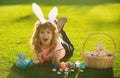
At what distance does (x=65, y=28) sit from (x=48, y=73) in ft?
11.0

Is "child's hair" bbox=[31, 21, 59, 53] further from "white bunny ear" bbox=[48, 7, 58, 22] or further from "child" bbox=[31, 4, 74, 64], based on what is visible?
"white bunny ear" bbox=[48, 7, 58, 22]

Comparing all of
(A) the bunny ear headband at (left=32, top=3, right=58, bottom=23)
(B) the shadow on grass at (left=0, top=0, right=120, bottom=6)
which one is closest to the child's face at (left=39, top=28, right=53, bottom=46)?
(A) the bunny ear headband at (left=32, top=3, right=58, bottom=23)

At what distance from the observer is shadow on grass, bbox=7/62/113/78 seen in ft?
14.3

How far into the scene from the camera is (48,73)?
4.45m

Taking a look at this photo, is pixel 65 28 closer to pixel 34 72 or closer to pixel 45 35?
pixel 45 35

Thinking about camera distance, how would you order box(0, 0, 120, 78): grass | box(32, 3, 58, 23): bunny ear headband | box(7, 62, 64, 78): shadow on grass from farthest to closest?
box(32, 3, 58, 23): bunny ear headband
box(0, 0, 120, 78): grass
box(7, 62, 64, 78): shadow on grass

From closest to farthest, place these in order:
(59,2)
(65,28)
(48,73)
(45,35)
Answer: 1. (48,73)
2. (45,35)
3. (65,28)
4. (59,2)

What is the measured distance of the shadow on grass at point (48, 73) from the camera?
172 inches

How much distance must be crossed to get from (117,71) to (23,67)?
1209 mm

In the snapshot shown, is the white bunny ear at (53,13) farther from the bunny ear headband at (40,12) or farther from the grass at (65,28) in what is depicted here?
the grass at (65,28)

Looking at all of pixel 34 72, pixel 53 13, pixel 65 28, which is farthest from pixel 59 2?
pixel 34 72

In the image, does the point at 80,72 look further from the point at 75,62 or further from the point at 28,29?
the point at 28,29

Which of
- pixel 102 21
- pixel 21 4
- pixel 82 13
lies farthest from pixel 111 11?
pixel 21 4

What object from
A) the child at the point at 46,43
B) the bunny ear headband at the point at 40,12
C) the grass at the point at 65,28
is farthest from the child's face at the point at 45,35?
the grass at the point at 65,28
